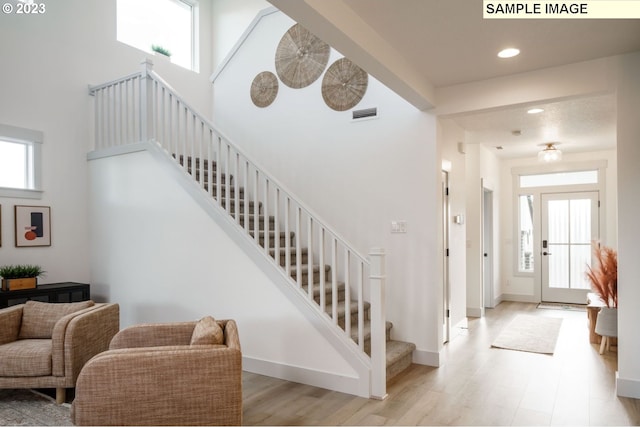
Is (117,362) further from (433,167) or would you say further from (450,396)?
(433,167)

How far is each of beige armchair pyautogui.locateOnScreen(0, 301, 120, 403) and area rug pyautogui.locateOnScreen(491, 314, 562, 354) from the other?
159 inches

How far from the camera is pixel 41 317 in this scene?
3.63 m

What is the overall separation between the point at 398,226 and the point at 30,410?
133 inches

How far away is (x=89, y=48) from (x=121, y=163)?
1579 mm

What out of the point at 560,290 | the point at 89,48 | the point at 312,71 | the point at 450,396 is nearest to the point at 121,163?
the point at 89,48

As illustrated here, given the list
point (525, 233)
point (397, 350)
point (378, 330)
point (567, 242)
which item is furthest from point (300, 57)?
point (567, 242)

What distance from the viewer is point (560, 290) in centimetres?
748

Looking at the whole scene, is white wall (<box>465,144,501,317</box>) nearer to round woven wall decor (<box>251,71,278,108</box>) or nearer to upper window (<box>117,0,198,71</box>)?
round woven wall decor (<box>251,71,278,108</box>)

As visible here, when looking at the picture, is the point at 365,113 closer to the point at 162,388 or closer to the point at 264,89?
the point at 264,89

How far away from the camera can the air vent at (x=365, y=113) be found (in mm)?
4492

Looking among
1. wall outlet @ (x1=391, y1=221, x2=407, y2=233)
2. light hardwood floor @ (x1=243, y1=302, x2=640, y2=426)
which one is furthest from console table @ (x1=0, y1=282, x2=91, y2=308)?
wall outlet @ (x1=391, y1=221, x2=407, y2=233)

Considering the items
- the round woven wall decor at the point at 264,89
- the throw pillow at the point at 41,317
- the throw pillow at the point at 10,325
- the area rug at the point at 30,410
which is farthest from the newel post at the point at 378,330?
the throw pillow at the point at 10,325

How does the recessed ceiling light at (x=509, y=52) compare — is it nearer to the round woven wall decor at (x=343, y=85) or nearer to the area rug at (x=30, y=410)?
the round woven wall decor at (x=343, y=85)

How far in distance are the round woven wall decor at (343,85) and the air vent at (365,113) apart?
109 mm
